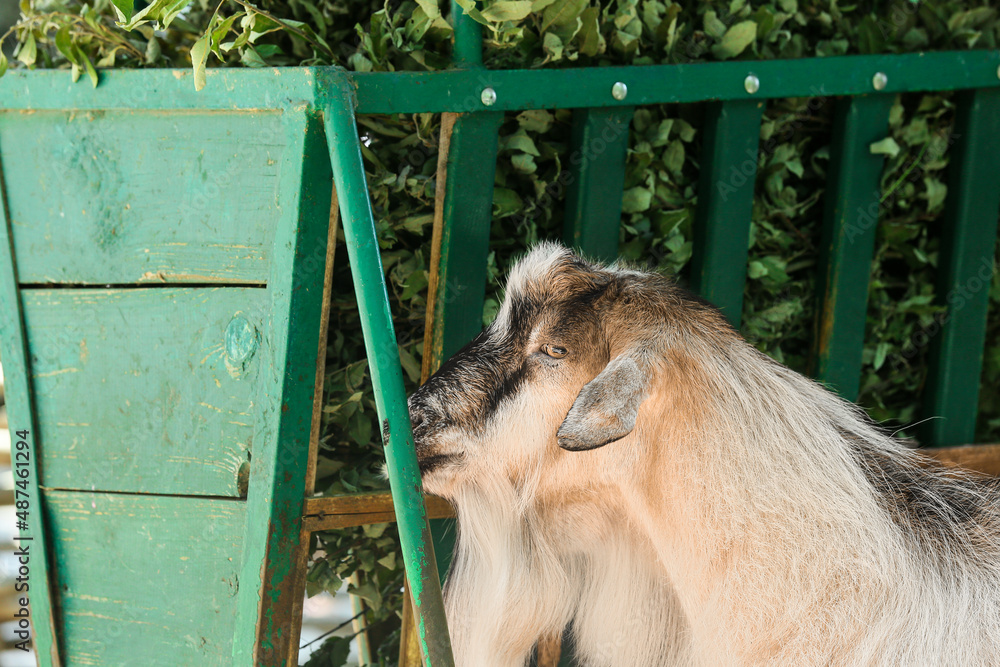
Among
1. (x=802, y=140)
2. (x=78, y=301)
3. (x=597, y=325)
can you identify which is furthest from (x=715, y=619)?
(x=78, y=301)

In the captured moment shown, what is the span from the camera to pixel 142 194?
1.50 metres

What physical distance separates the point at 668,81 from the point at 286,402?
0.97 meters

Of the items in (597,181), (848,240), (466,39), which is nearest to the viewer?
(466,39)

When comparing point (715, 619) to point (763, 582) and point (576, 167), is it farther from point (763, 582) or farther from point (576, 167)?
point (576, 167)

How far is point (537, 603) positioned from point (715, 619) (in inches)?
13.4

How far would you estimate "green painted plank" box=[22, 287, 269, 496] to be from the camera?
1420 mm

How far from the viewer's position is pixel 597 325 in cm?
143

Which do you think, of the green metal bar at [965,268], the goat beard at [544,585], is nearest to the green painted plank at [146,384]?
the goat beard at [544,585]

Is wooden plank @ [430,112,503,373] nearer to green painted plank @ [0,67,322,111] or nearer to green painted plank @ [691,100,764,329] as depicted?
green painted plank @ [0,67,322,111]

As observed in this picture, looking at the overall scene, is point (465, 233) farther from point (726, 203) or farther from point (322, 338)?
point (726, 203)

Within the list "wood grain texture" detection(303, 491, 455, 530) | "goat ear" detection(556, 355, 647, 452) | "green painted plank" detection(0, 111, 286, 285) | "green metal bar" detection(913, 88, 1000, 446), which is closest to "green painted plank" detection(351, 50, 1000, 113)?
"green metal bar" detection(913, 88, 1000, 446)

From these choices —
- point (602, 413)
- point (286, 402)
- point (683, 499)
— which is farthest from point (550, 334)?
point (286, 402)

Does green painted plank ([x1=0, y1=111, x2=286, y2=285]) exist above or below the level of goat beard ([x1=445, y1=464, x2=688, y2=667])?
above

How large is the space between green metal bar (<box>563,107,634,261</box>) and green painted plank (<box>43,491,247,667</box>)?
85cm
